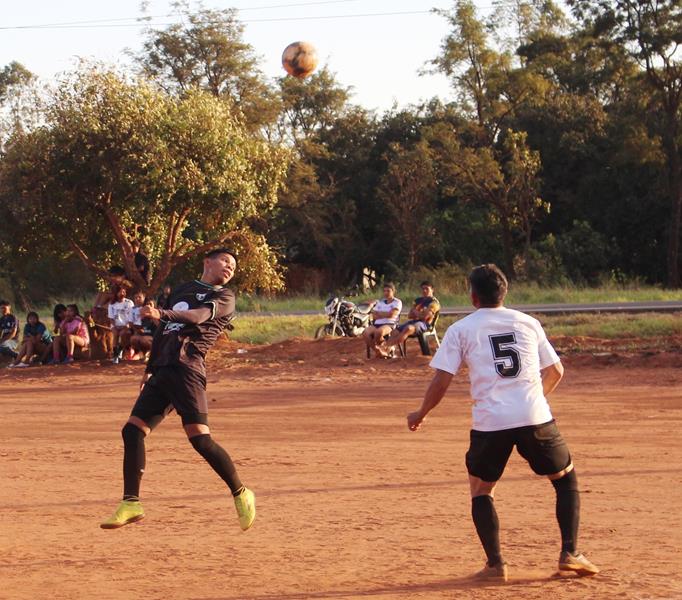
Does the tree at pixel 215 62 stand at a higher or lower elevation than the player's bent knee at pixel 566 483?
higher

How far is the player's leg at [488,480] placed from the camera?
5.87 metres

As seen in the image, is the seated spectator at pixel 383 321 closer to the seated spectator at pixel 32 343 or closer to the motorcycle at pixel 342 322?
the motorcycle at pixel 342 322

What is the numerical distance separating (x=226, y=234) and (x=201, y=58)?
91.1 feet

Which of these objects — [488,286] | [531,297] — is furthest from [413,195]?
[488,286]

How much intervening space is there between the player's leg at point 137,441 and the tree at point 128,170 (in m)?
13.3

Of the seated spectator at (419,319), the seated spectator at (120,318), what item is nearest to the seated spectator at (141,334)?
the seated spectator at (120,318)

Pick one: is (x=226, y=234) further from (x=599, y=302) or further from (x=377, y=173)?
(x=377, y=173)

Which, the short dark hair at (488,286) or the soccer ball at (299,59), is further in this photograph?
the soccer ball at (299,59)

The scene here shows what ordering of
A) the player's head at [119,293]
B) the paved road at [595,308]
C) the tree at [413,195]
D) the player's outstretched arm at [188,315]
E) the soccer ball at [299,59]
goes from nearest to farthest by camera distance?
the player's outstretched arm at [188,315], the soccer ball at [299,59], the player's head at [119,293], the paved road at [595,308], the tree at [413,195]

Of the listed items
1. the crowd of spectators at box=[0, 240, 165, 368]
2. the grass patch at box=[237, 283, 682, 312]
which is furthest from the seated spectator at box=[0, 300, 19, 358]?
the grass patch at box=[237, 283, 682, 312]

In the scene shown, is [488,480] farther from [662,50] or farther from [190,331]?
[662,50]

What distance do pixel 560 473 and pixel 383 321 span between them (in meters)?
13.8

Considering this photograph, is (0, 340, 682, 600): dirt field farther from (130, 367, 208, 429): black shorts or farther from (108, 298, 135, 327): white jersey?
(108, 298, 135, 327): white jersey

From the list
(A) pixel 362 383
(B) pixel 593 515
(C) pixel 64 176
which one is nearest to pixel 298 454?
(B) pixel 593 515
